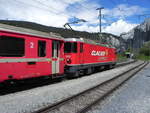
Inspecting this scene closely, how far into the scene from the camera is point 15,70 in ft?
31.6

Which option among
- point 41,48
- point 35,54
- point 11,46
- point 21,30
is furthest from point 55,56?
point 11,46

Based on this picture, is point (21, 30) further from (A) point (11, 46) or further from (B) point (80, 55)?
(B) point (80, 55)

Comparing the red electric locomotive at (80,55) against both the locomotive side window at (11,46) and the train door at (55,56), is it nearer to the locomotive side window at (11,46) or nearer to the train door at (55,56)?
the train door at (55,56)

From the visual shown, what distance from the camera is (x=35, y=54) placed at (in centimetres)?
1092

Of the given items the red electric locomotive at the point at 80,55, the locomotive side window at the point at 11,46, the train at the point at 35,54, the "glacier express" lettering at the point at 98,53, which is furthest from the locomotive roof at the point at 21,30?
the "glacier express" lettering at the point at 98,53

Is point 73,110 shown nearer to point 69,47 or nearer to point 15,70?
point 15,70

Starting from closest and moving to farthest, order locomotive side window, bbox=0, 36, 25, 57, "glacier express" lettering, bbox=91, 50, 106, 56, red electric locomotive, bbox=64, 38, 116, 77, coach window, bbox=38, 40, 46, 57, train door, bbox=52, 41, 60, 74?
1. locomotive side window, bbox=0, 36, 25, 57
2. coach window, bbox=38, 40, 46, 57
3. train door, bbox=52, 41, 60, 74
4. red electric locomotive, bbox=64, 38, 116, 77
5. "glacier express" lettering, bbox=91, 50, 106, 56

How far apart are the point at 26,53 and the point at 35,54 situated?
0.69 meters

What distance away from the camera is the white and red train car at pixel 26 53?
911 centimetres

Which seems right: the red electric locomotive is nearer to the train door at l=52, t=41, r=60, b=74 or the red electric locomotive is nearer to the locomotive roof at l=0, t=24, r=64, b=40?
the train door at l=52, t=41, r=60, b=74

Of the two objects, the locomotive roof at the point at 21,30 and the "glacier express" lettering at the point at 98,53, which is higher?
the locomotive roof at the point at 21,30

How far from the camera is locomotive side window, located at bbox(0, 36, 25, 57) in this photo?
9.01 metres

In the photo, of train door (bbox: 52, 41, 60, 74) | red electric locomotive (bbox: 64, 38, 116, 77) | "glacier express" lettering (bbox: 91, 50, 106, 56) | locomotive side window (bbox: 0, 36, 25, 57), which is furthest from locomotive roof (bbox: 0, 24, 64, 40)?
"glacier express" lettering (bbox: 91, 50, 106, 56)

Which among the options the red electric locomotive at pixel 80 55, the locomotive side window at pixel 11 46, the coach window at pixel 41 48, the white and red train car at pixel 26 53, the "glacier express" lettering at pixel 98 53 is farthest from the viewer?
the "glacier express" lettering at pixel 98 53
